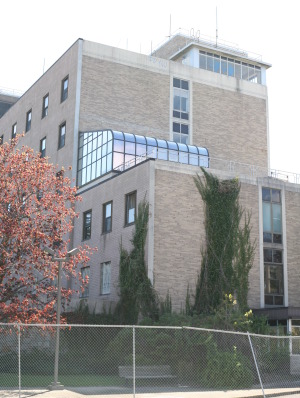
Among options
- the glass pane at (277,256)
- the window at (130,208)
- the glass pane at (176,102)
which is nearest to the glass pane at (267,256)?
the glass pane at (277,256)

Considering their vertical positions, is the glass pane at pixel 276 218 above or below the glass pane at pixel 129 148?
below

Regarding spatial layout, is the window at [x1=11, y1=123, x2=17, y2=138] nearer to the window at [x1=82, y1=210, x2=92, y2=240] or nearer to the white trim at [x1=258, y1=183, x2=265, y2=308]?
the window at [x1=82, y1=210, x2=92, y2=240]

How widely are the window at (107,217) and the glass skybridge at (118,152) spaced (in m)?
3.63

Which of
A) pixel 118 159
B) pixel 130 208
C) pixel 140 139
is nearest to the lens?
pixel 130 208

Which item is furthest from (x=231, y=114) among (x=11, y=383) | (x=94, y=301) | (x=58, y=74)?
(x=11, y=383)

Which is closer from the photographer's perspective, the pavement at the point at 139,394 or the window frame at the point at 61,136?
the pavement at the point at 139,394

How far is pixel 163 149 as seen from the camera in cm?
3991

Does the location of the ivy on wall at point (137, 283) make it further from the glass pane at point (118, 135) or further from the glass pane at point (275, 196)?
the glass pane at point (118, 135)

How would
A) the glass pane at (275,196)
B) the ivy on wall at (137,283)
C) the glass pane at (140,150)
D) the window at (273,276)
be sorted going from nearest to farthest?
the ivy on wall at (137,283) → the window at (273,276) → the glass pane at (275,196) → the glass pane at (140,150)

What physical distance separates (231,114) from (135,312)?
24279 millimetres

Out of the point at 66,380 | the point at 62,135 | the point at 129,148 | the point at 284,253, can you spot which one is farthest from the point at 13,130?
the point at 66,380

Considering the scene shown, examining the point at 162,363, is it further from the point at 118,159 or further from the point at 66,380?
the point at 118,159

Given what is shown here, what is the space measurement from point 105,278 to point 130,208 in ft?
13.8

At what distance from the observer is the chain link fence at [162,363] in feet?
64.9
